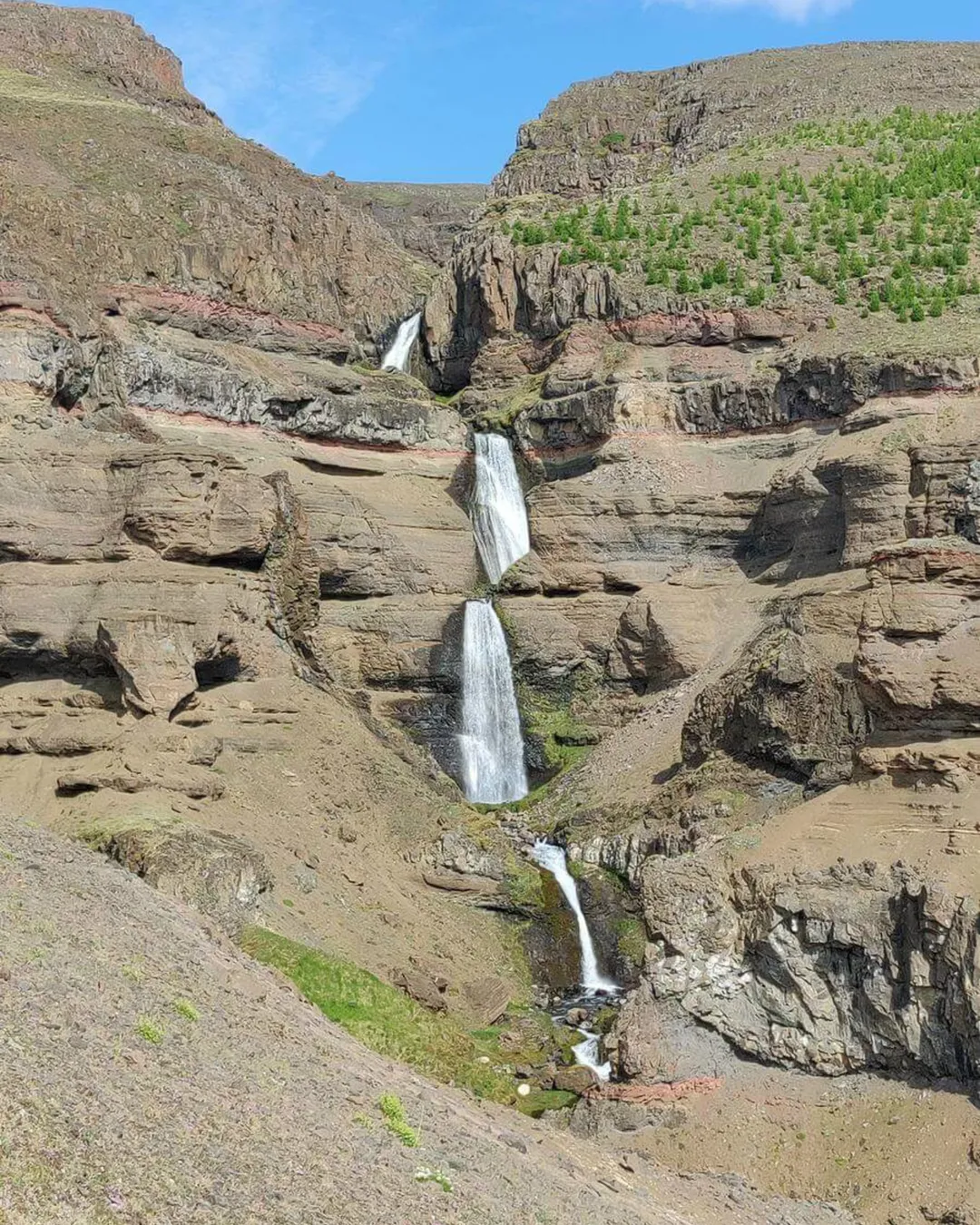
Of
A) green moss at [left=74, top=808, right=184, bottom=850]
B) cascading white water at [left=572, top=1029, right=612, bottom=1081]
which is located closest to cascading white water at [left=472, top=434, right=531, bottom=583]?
green moss at [left=74, top=808, right=184, bottom=850]

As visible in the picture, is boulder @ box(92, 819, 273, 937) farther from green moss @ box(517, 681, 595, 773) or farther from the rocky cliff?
green moss @ box(517, 681, 595, 773)

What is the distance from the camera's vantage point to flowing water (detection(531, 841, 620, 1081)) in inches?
981

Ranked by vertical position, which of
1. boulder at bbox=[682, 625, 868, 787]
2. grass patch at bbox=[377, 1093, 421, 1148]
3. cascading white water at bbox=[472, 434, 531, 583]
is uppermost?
cascading white water at bbox=[472, 434, 531, 583]

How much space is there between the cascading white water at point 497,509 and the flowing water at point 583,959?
13099 millimetres

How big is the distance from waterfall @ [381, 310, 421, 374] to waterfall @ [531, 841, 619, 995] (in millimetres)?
30263

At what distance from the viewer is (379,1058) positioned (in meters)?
20.1

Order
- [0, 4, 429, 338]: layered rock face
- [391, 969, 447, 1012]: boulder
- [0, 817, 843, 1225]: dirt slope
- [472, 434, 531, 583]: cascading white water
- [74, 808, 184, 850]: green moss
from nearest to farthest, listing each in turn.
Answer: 1. [0, 817, 843, 1225]: dirt slope
2. [391, 969, 447, 1012]: boulder
3. [74, 808, 184, 850]: green moss
4. [472, 434, 531, 583]: cascading white water
5. [0, 4, 429, 338]: layered rock face

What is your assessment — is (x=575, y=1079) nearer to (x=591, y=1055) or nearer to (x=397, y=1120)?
(x=591, y=1055)

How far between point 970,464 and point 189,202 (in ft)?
132

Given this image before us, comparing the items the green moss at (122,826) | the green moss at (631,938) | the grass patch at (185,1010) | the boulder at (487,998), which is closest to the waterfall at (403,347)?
the green moss at (631,938)

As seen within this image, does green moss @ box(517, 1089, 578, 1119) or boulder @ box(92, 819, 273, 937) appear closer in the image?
green moss @ box(517, 1089, 578, 1119)

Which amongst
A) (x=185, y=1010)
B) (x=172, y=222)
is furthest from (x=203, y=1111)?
(x=172, y=222)

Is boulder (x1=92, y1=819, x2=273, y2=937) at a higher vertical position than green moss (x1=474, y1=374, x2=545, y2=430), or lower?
lower

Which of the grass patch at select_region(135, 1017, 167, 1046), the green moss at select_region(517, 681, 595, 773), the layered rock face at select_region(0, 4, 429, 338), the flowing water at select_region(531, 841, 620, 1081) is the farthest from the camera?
the layered rock face at select_region(0, 4, 429, 338)
